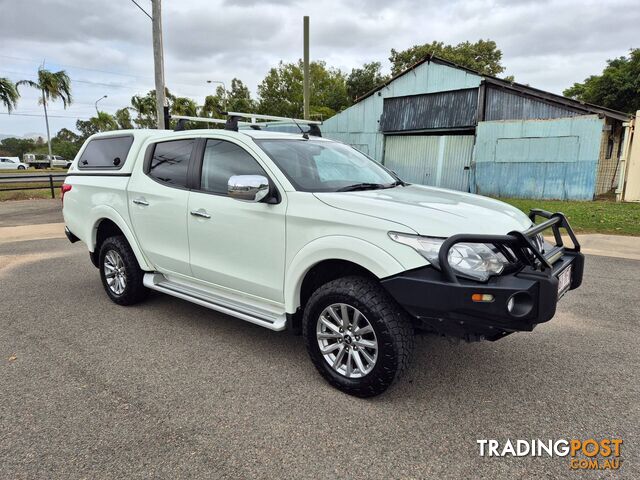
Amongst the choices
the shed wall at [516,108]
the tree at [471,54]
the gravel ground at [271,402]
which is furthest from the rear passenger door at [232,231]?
the tree at [471,54]

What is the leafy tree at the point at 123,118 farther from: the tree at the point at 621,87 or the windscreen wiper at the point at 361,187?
the windscreen wiper at the point at 361,187

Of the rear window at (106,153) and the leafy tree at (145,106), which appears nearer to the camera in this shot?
the rear window at (106,153)

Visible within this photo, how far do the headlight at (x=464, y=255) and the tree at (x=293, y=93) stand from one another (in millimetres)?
46565

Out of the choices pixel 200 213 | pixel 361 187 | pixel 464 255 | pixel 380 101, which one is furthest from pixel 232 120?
pixel 380 101

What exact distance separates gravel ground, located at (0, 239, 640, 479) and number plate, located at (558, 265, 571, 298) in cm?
70

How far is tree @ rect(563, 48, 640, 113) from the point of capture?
95.2ft

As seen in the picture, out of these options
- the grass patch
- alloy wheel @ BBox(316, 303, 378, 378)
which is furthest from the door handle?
the grass patch

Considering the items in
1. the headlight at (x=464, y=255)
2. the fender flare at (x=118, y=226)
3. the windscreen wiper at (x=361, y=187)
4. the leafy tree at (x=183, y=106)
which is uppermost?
the leafy tree at (x=183, y=106)

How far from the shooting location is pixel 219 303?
3.72 m

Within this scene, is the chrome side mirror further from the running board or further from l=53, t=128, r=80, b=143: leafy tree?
l=53, t=128, r=80, b=143: leafy tree

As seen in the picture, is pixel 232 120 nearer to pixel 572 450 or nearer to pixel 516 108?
pixel 572 450

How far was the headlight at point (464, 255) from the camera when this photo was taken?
8.50 ft

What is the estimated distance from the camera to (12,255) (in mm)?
7352

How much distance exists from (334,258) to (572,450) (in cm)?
175
